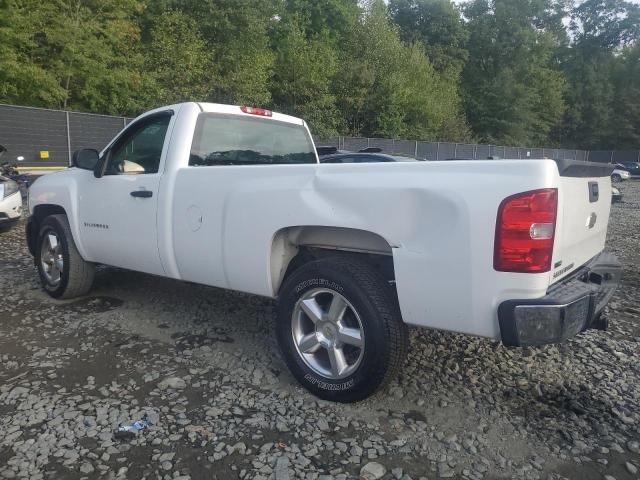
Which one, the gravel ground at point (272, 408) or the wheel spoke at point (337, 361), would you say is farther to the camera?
the wheel spoke at point (337, 361)

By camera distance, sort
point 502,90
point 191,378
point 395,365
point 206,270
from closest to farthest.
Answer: point 395,365, point 191,378, point 206,270, point 502,90

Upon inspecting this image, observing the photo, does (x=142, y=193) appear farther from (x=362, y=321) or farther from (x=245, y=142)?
(x=362, y=321)

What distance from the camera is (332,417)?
2975 millimetres

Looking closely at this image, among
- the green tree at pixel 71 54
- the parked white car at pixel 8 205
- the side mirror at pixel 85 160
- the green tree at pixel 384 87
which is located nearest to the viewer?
the side mirror at pixel 85 160

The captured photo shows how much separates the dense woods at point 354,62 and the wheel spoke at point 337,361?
18913 mm

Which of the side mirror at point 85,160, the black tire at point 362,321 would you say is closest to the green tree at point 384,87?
the side mirror at point 85,160

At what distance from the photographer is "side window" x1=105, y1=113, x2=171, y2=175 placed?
Answer: 4.22m

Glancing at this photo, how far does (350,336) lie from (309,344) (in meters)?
0.32

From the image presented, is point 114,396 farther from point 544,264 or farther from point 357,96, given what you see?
point 357,96

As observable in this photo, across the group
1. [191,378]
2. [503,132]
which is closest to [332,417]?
[191,378]

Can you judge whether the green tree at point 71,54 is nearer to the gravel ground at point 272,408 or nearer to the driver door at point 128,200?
the driver door at point 128,200

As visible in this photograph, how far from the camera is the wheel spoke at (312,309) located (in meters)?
3.14

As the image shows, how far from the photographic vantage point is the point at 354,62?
33.8m

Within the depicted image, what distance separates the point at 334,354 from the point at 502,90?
57.4 m
